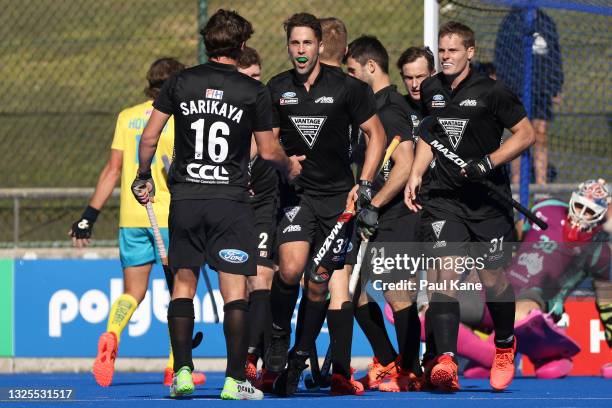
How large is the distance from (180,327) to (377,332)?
1732 mm

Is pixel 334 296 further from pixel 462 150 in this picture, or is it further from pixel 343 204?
pixel 462 150

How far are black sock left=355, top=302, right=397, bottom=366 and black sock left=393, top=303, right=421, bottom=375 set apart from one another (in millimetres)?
99

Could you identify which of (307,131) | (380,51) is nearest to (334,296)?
(307,131)

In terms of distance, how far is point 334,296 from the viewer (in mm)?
8195

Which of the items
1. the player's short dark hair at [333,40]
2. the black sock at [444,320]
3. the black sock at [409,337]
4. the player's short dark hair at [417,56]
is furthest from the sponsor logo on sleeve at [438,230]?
the player's short dark hair at [417,56]

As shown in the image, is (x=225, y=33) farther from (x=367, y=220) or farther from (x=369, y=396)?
(x=369, y=396)

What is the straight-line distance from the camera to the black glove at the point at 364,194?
782 cm

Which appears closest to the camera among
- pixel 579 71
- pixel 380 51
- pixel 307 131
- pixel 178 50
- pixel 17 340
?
pixel 307 131

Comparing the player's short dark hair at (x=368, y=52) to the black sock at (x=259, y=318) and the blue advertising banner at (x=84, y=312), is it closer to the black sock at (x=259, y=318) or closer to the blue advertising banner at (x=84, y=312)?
the black sock at (x=259, y=318)

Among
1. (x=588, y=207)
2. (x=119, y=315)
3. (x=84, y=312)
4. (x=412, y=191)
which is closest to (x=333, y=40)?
(x=412, y=191)

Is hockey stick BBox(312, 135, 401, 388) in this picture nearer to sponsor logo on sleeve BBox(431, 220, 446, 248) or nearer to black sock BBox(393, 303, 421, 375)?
black sock BBox(393, 303, 421, 375)

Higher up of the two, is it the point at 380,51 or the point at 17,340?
the point at 380,51

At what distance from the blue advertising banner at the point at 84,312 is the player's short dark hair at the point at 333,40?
329 centimetres

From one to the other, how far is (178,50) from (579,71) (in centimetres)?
370
